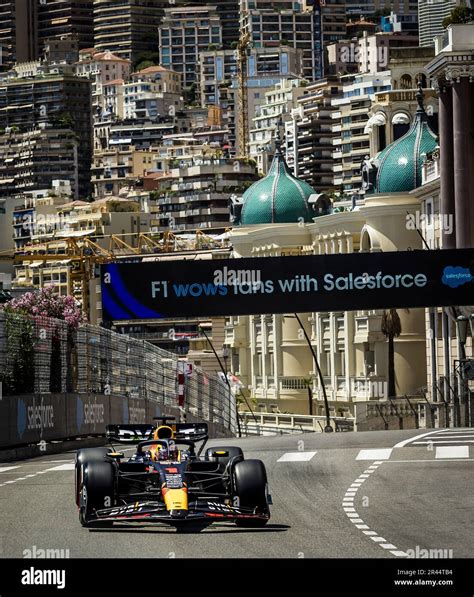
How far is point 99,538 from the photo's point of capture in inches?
872

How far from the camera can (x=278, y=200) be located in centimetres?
13225

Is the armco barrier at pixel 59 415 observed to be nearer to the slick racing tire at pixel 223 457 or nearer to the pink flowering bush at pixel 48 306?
the slick racing tire at pixel 223 457

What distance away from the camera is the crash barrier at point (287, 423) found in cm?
9675

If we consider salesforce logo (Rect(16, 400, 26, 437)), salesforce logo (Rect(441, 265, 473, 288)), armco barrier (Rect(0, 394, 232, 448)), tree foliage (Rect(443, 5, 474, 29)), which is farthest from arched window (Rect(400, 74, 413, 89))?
salesforce logo (Rect(16, 400, 26, 437))

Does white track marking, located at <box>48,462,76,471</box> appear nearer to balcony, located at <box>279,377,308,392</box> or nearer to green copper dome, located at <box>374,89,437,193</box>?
green copper dome, located at <box>374,89,437,193</box>

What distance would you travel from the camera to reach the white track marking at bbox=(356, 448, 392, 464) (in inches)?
1394

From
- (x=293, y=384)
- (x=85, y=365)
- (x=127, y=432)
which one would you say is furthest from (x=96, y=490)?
(x=293, y=384)

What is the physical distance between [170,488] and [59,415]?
79.7ft

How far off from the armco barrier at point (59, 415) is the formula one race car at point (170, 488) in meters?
17.4

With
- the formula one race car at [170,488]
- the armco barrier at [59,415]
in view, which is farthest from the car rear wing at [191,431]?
the armco barrier at [59,415]

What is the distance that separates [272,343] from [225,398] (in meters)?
48.6
